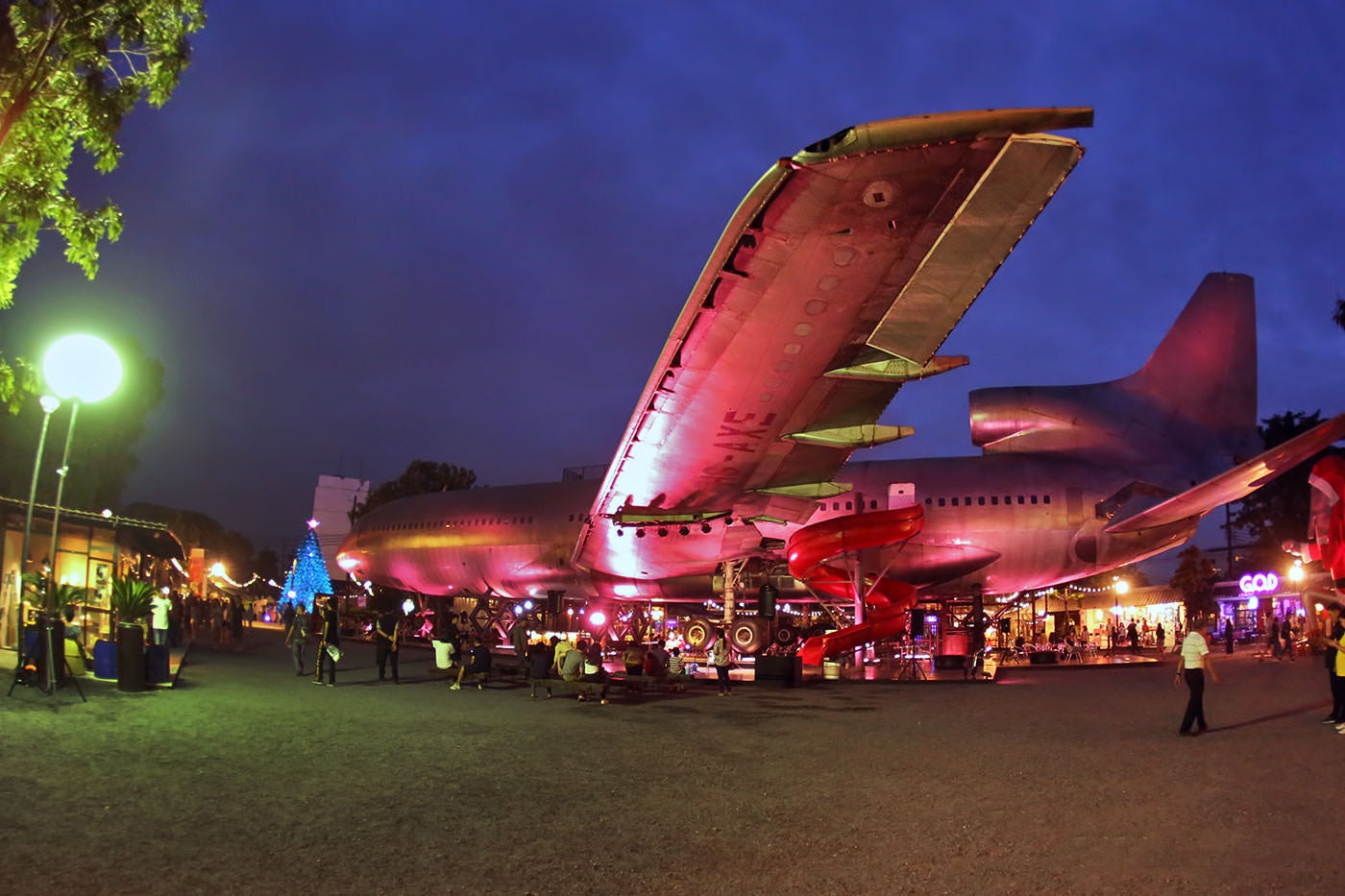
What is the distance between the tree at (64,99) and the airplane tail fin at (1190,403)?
24139 millimetres

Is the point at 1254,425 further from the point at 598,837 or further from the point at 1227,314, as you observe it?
the point at 598,837

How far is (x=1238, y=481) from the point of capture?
61.2 ft

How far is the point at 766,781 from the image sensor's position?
765cm

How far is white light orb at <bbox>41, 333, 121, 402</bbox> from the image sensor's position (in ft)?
37.9

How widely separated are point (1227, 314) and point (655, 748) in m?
23.7

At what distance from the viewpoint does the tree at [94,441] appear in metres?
37.7

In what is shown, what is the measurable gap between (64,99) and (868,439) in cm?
960

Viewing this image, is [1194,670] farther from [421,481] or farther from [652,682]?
[421,481]

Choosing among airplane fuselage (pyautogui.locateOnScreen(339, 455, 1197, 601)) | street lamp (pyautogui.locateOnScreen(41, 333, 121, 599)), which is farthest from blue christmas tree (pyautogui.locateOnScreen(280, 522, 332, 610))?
street lamp (pyautogui.locateOnScreen(41, 333, 121, 599))

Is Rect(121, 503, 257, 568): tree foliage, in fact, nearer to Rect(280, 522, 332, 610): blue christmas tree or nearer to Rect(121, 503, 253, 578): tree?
Rect(121, 503, 253, 578): tree

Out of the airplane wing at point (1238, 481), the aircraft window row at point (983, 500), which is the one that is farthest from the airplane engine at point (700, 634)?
the airplane wing at point (1238, 481)

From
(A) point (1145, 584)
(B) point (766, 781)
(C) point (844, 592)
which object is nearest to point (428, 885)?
(B) point (766, 781)

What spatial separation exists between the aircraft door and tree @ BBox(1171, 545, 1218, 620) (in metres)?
19.5

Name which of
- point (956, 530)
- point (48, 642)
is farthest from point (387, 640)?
point (956, 530)
